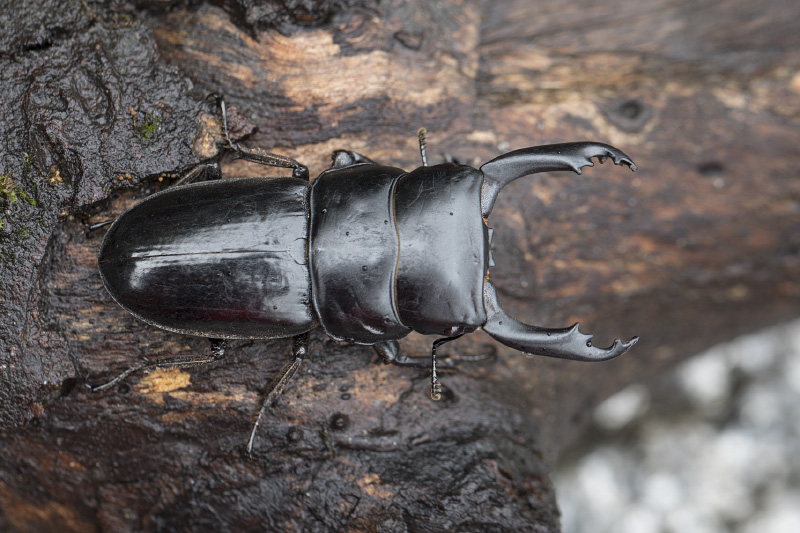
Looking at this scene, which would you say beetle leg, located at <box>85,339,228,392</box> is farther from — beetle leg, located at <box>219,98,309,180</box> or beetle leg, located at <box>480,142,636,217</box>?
beetle leg, located at <box>480,142,636,217</box>

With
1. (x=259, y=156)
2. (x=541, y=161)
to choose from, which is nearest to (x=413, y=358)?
(x=541, y=161)

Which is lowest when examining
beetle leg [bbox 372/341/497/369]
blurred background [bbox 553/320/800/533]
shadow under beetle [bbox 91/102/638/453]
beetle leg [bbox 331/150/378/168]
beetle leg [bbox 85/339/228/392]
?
blurred background [bbox 553/320/800/533]

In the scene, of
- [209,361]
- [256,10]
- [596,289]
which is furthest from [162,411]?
[596,289]

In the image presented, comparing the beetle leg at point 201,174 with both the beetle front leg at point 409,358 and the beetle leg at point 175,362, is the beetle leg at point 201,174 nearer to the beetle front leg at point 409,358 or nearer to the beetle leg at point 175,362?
the beetle leg at point 175,362

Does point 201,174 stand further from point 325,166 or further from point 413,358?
point 413,358

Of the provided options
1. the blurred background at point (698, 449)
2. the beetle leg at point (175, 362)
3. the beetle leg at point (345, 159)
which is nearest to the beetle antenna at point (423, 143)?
the beetle leg at point (345, 159)

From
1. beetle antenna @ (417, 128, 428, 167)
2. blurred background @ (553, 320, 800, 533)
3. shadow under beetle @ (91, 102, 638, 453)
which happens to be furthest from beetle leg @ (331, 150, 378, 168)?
blurred background @ (553, 320, 800, 533)

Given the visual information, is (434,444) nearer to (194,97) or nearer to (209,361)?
(209,361)
